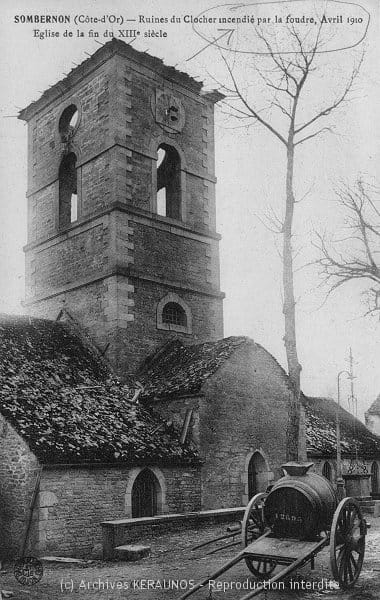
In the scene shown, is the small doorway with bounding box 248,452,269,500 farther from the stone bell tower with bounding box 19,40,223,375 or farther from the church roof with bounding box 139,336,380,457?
the stone bell tower with bounding box 19,40,223,375

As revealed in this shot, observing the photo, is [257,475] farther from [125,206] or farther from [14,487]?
[125,206]

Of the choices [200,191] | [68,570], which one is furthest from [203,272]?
[68,570]

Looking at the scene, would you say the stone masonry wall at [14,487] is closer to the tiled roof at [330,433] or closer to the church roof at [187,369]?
the church roof at [187,369]

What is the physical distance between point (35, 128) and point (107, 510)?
51.9 feet

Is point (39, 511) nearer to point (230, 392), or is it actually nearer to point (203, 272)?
point (230, 392)

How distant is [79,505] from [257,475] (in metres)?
6.54

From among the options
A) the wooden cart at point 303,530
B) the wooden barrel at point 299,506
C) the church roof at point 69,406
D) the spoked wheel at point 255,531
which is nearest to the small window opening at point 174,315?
the church roof at point 69,406

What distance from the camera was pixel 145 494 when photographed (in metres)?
16.6

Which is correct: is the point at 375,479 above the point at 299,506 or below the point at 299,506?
below

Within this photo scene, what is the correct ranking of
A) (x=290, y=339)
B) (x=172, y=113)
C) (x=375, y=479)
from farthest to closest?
(x=375, y=479) → (x=172, y=113) → (x=290, y=339)

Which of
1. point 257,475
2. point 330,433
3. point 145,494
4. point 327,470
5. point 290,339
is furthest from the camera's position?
point 330,433

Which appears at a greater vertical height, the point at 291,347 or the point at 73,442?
the point at 291,347

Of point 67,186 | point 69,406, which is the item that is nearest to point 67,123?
point 67,186

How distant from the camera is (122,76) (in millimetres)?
21656
